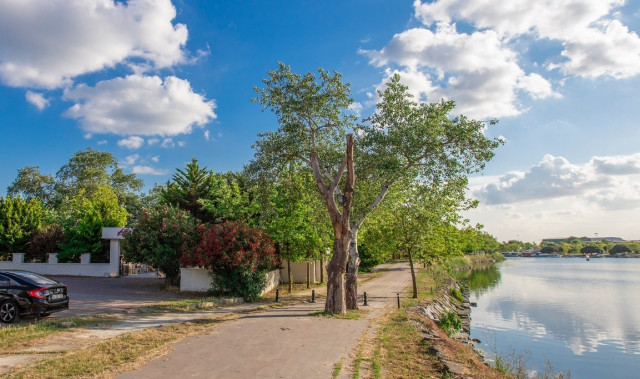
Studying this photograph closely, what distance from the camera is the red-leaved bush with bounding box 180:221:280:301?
62.1ft

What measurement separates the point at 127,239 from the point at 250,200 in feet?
23.4

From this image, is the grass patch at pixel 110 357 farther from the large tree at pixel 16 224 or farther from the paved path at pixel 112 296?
the large tree at pixel 16 224

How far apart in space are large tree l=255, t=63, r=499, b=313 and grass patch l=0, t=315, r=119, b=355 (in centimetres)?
769

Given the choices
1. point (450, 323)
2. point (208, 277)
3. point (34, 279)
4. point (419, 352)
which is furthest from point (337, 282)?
point (34, 279)

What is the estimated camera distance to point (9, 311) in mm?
12000

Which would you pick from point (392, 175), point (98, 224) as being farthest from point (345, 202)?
point (98, 224)

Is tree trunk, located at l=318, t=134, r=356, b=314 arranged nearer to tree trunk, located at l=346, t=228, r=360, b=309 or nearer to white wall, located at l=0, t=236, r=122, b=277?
tree trunk, located at l=346, t=228, r=360, b=309

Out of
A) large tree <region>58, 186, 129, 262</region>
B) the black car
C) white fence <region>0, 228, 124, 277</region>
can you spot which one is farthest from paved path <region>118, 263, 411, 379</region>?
large tree <region>58, 186, 129, 262</region>

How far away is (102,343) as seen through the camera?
9750 mm

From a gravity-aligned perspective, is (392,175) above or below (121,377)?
above

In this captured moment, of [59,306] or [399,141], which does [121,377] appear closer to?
[59,306]

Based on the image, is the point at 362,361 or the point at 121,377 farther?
the point at 362,361

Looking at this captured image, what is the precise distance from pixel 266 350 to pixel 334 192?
27.6ft

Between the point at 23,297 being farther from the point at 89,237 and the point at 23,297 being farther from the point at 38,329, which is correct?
the point at 89,237
